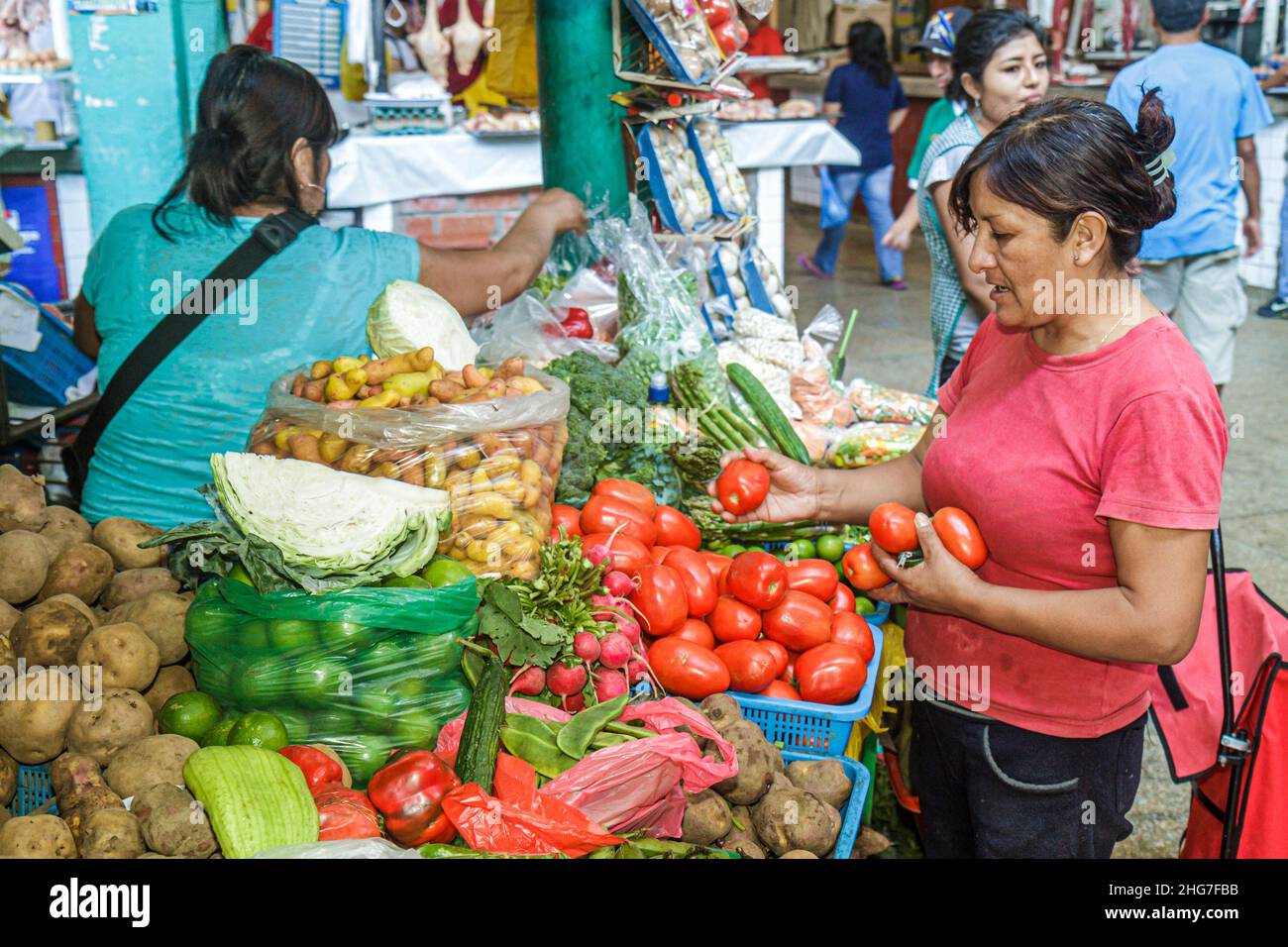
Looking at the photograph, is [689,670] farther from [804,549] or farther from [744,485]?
[804,549]

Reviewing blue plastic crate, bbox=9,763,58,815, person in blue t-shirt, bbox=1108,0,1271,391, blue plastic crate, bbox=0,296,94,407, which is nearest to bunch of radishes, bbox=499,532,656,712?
blue plastic crate, bbox=9,763,58,815

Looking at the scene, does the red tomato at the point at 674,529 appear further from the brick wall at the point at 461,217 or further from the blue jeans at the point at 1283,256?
the blue jeans at the point at 1283,256

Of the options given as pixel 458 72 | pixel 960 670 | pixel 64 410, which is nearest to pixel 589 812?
pixel 960 670

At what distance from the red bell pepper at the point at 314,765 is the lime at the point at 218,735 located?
13 centimetres

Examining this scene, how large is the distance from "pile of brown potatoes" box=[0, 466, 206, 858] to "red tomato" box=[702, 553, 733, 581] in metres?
1.34

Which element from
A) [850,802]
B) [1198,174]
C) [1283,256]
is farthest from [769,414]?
[1283,256]

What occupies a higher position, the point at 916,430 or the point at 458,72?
the point at 458,72

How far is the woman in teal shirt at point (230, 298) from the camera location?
296cm

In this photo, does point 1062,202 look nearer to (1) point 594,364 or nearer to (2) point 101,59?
(1) point 594,364

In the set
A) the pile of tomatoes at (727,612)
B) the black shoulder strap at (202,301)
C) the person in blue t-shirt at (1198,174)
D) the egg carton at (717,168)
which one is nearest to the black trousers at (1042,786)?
the pile of tomatoes at (727,612)

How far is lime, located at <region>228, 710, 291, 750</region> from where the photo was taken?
2.23 meters

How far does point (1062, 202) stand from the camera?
190cm

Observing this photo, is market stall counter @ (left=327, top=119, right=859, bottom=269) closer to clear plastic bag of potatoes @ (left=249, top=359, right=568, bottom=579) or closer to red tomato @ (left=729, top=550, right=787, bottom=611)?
clear plastic bag of potatoes @ (left=249, top=359, right=568, bottom=579)
